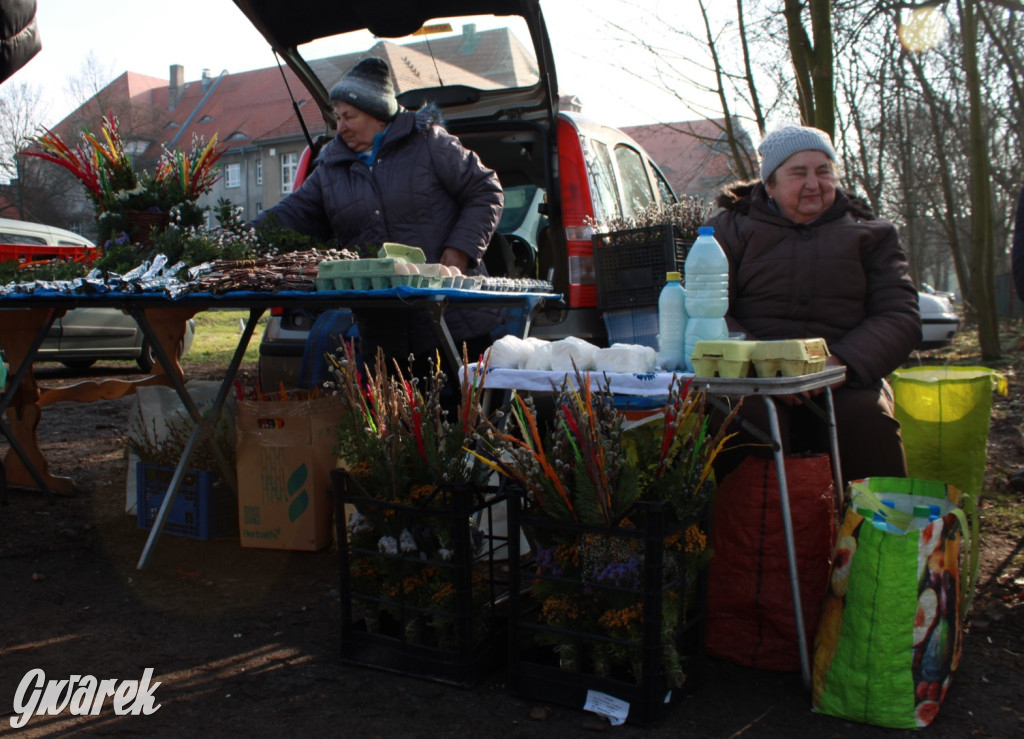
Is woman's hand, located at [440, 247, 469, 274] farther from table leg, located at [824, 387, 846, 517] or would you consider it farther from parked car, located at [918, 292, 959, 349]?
parked car, located at [918, 292, 959, 349]

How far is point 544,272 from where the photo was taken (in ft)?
17.3

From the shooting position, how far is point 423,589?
8.53 ft

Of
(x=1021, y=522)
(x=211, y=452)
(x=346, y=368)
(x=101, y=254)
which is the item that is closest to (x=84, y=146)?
(x=101, y=254)

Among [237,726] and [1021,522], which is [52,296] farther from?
[1021,522]

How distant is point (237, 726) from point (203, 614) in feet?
2.86

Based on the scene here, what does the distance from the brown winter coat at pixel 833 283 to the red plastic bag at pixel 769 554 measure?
65 cm

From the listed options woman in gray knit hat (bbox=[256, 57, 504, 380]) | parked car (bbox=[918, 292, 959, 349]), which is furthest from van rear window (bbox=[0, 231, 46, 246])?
parked car (bbox=[918, 292, 959, 349])

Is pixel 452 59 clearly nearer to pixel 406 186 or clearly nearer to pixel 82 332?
pixel 406 186

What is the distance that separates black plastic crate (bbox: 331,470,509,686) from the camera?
2.52 meters

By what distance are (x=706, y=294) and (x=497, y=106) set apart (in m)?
2.95

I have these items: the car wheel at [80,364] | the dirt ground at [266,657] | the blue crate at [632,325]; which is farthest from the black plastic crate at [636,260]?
the car wheel at [80,364]

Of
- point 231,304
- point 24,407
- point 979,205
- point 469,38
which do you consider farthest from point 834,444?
point 979,205

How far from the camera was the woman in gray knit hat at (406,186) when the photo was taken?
4129 millimetres

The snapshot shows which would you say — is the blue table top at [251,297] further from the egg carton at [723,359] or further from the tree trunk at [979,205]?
the tree trunk at [979,205]
